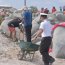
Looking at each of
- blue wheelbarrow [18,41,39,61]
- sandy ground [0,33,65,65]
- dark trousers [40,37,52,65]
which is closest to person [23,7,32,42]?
sandy ground [0,33,65,65]

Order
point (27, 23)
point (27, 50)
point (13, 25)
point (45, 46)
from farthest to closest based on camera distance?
point (13, 25) < point (27, 23) < point (27, 50) < point (45, 46)

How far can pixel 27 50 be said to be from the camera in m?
10.9

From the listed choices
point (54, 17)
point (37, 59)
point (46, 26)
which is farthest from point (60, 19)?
point (46, 26)

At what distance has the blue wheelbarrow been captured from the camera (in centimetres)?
1075

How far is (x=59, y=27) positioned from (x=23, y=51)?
5.72ft

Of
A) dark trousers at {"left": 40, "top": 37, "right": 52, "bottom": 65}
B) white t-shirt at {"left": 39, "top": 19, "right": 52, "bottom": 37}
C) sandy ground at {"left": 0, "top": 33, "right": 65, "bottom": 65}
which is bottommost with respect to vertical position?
sandy ground at {"left": 0, "top": 33, "right": 65, "bottom": 65}

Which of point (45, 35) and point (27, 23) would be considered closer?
point (45, 35)

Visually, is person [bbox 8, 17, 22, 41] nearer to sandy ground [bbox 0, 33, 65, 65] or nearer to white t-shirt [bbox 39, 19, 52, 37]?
sandy ground [bbox 0, 33, 65, 65]

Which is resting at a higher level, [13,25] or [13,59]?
[13,25]

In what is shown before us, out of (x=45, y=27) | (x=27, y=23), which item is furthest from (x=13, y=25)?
(x=45, y=27)

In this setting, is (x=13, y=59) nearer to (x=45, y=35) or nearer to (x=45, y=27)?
(x=45, y=35)

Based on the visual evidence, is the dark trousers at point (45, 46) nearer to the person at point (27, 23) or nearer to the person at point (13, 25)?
the person at point (27, 23)

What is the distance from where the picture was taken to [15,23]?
50.4 feet

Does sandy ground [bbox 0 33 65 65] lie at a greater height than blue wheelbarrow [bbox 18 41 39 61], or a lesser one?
lesser
